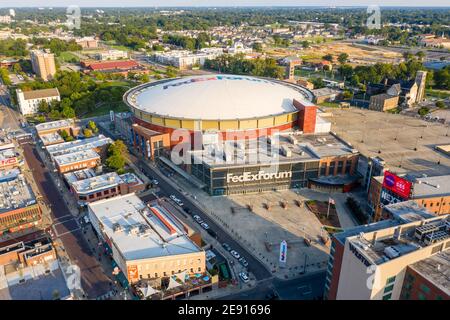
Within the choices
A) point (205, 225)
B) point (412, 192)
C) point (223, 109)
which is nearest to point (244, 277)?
point (205, 225)

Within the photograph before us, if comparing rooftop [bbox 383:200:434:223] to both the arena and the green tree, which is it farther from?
the green tree

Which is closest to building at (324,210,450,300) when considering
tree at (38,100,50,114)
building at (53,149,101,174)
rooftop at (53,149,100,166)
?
building at (53,149,101,174)

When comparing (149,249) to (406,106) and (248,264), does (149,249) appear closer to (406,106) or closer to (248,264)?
(248,264)

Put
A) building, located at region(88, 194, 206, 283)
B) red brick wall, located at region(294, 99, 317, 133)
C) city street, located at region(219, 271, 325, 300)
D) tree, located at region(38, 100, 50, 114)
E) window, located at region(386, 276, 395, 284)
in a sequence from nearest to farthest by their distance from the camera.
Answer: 1. window, located at region(386, 276, 395, 284)
2. city street, located at region(219, 271, 325, 300)
3. building, located at region(88, 194, 206, 283)
4. red brick wall, located at region(294, 99, 317, 133)
5. tree, located at region(38, 100, 50, 114)

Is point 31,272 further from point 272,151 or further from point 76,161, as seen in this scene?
point 272,151

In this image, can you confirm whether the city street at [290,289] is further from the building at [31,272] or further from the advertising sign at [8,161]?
the advertising sign at [8,161]

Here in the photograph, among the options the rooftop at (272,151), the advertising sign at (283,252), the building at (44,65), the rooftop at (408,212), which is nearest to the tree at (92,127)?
the rooftop at (272,151)

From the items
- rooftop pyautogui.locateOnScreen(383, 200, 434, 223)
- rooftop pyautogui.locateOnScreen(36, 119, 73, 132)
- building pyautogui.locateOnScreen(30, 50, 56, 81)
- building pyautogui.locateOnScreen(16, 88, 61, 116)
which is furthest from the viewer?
building pyautogui.locateOnScreen(30, 50, 56, 81)
